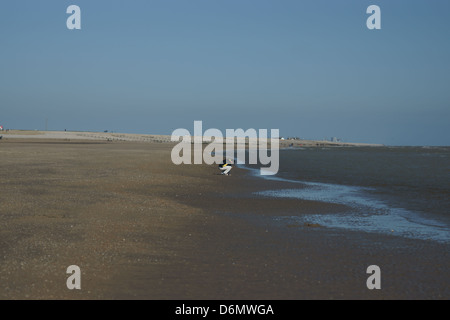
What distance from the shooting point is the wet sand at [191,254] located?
6.55 meters

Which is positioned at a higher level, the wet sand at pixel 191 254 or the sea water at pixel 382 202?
the wet sand at pixel 191 254

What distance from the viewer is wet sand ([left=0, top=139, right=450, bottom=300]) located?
655 cm

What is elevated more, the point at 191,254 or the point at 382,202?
the point at 191,254

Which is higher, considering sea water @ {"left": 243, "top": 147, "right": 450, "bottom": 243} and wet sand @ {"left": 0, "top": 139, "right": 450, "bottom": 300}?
wet sand @ {"left": 0, "top": 139, "right": 450, "bottom": 300}

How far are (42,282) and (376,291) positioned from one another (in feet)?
16.0

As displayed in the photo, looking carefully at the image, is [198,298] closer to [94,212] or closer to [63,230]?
[63,230]

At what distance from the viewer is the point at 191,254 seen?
27.8 ft

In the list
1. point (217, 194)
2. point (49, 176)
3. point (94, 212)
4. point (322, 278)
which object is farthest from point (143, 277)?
point (49, 176)

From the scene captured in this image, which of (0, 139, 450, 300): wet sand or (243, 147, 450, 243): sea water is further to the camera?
(243, 147, 450, 243): sea water

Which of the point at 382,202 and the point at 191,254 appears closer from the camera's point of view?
the point at 191,254
